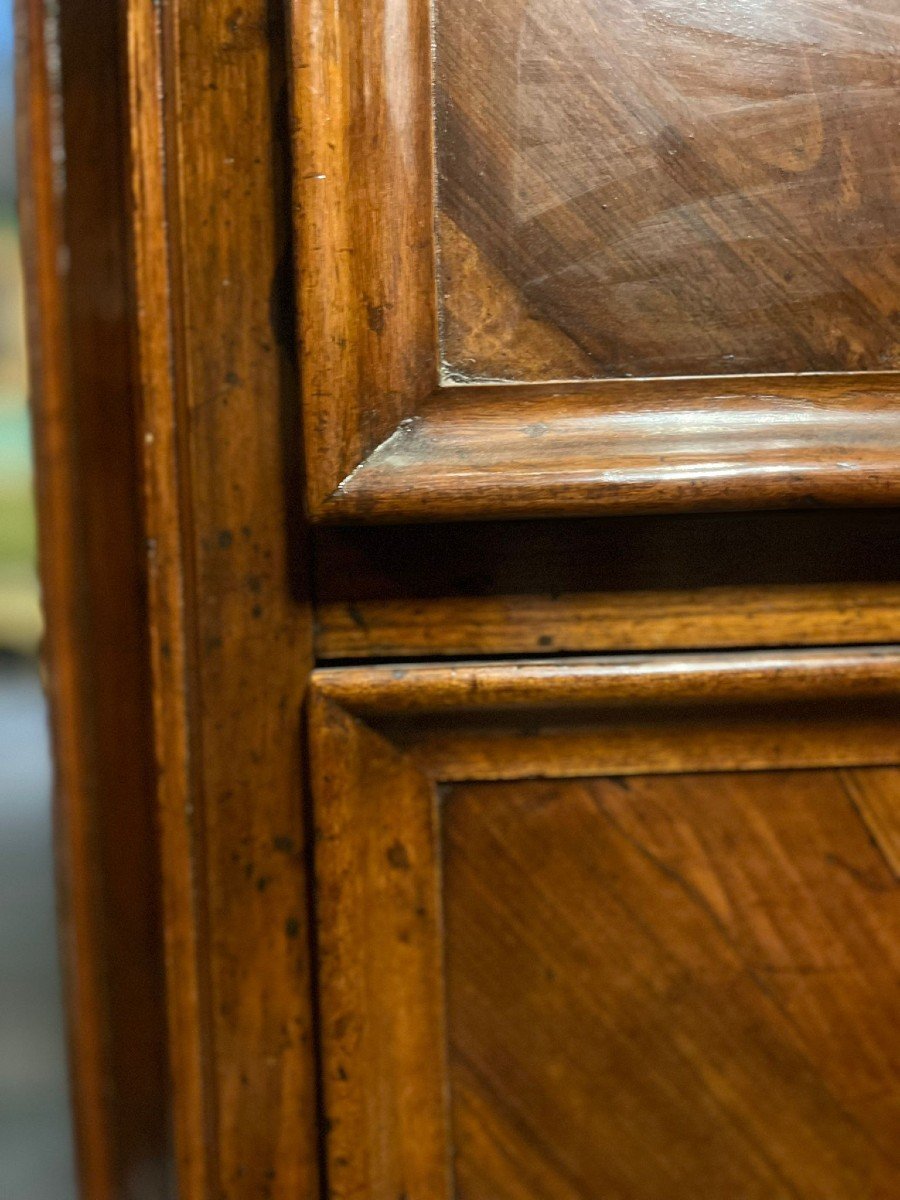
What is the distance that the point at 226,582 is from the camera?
0.26m

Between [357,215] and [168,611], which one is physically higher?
[357,215]

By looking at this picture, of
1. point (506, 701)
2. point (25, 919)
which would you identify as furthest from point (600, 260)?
point (25, 919)

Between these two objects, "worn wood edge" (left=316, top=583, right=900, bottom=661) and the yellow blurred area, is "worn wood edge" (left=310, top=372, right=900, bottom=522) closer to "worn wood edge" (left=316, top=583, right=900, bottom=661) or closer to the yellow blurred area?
"worn wood edge" (left=316, top=583, right=900, bottom=661)

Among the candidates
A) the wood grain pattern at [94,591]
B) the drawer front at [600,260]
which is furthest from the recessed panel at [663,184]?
the wood grain pattern at [94,591]

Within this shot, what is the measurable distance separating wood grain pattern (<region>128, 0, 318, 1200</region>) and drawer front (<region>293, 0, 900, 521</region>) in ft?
0.09

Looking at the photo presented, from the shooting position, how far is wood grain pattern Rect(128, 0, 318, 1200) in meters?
0.25

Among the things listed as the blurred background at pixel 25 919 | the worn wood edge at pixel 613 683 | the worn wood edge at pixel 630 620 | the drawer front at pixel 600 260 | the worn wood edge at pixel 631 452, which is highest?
the drawer front at pixel 600 260

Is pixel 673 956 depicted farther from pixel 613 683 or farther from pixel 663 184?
pixel 663 184

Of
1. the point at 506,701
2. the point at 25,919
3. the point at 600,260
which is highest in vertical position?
the point at 600,260

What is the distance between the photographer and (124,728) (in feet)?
0.95

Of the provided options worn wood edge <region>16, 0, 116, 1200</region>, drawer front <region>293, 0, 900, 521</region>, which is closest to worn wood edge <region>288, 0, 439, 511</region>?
drawer front <region>293, 0, 900, 521</region>

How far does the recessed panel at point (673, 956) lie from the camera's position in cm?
26

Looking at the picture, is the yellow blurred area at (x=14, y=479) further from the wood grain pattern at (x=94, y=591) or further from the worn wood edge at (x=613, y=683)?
the worn wood edge at (x=613, y=683)

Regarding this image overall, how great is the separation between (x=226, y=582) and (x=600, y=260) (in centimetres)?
15
